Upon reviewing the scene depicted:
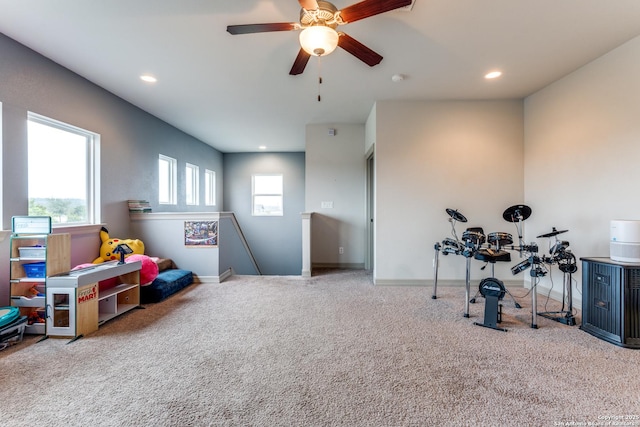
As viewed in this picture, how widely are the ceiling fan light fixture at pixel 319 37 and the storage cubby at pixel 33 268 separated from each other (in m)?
2.83

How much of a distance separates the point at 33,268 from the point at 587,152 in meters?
5.78

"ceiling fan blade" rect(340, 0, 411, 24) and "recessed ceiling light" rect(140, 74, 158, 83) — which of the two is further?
"recessed ceiling light" rect(140, 74, 158, 83)

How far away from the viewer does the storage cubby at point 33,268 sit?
2.46 m

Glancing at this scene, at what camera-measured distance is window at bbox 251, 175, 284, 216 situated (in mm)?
7742

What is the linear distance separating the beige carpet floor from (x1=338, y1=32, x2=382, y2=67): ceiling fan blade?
2351 mm

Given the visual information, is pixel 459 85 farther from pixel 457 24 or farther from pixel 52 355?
pixel 52 355

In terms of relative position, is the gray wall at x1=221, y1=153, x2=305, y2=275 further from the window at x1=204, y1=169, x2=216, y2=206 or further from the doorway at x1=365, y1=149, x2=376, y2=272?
the doorway at x1=365, y1=149, x2=376, y2=272

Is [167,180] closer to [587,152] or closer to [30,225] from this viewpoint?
[30,225]

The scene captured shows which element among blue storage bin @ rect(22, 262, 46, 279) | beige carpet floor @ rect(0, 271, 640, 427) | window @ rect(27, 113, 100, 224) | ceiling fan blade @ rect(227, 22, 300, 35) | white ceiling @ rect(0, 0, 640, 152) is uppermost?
white ceiling @ rect(0, 0, 640, 152)

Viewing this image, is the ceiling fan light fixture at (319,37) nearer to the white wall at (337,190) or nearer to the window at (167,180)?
the white wall at (337,190)

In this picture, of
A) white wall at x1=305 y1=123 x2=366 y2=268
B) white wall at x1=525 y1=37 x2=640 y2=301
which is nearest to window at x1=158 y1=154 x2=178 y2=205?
white wall at x1=305 y1=123 x2=366 y2=268

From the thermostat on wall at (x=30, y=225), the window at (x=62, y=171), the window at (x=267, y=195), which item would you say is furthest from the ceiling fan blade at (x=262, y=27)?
the window at (x=267, y=195)

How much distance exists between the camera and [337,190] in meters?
5.27

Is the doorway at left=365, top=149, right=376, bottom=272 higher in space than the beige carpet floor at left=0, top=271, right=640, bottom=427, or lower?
higher
